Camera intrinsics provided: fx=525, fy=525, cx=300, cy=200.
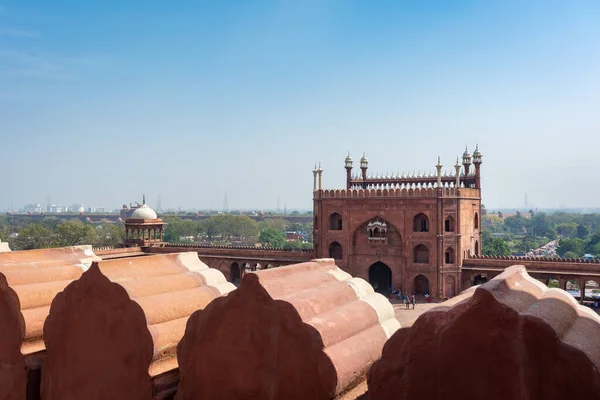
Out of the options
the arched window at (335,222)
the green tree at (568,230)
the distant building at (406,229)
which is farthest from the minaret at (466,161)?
the green tree at (568,230)

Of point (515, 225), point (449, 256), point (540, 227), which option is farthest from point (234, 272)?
point (515, 225)

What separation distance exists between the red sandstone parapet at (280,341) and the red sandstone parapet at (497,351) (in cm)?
45

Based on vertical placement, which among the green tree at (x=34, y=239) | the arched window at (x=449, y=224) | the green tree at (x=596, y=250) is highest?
the arched window at (x=449, y=224)

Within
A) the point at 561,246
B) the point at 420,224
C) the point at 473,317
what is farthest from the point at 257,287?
the point at 561,246

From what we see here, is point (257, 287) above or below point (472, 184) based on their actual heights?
below

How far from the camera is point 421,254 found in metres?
26.3

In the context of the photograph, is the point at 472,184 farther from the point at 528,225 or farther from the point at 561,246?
the point at 528,225

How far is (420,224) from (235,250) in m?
11.4

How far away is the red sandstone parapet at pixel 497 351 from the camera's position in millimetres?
3363

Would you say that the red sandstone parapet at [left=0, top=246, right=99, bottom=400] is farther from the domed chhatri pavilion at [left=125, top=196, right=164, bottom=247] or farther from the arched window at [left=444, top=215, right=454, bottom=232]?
the domed chhatri pavilion at [left=125, top=196, right=164, bottom=247]

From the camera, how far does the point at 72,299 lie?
5.65 meters

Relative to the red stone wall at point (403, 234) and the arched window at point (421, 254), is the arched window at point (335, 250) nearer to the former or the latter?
the red stone wall at point (403, 234)

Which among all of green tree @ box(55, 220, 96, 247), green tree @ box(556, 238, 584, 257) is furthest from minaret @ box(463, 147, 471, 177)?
green tree @ box(556, 238, 584, 257)

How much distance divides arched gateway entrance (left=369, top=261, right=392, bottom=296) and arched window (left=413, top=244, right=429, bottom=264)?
2.11m
